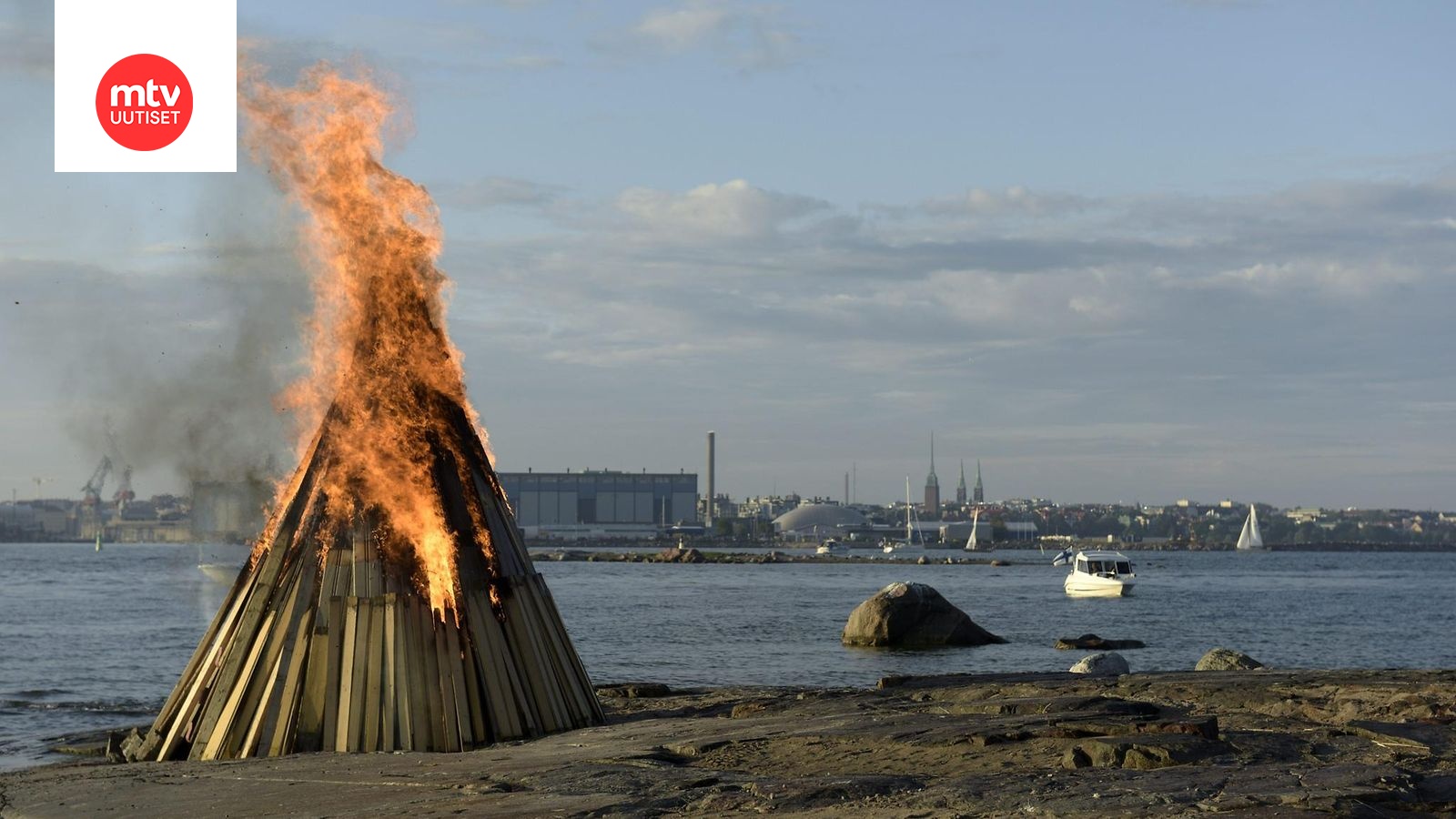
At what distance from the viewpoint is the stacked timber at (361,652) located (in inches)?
698

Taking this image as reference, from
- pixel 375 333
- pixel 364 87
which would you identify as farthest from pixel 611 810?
pixel 364 87

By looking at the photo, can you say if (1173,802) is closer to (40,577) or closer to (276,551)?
(276,551)

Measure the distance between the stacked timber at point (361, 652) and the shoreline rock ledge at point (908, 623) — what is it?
94.4ft

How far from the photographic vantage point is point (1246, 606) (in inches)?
3167

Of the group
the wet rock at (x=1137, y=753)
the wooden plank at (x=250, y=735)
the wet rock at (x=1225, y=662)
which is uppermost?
the wet rock at (x=1137, y=753)

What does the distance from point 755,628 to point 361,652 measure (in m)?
41.3

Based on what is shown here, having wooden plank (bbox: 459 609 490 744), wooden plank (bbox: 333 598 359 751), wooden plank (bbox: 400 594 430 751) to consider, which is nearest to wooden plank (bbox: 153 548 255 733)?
wooden plank (bbox: 333 598 359 751)

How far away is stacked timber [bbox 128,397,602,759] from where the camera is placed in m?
17.7

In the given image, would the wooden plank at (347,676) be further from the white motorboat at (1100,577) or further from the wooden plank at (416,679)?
the white motorboat at (1100,577)

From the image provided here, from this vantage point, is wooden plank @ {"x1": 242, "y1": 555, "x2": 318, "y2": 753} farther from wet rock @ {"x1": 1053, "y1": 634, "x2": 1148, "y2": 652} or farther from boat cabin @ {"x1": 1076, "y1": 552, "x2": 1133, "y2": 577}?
boat cabin @ {"x1": 1076, "y1": 552, "x2": 1133, "y2": 577}

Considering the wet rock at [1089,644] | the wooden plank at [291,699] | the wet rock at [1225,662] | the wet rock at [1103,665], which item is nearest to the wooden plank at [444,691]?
the wooden plank at [291,699]

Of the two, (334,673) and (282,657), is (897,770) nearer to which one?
(334,673)

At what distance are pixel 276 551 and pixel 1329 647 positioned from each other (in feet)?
146

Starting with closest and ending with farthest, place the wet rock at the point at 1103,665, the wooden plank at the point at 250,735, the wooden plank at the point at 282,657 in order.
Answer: the wooden plank at the point at 250,735 → the wooden plank at the point at 282,657 → the wet rock at the point at 1103,665
